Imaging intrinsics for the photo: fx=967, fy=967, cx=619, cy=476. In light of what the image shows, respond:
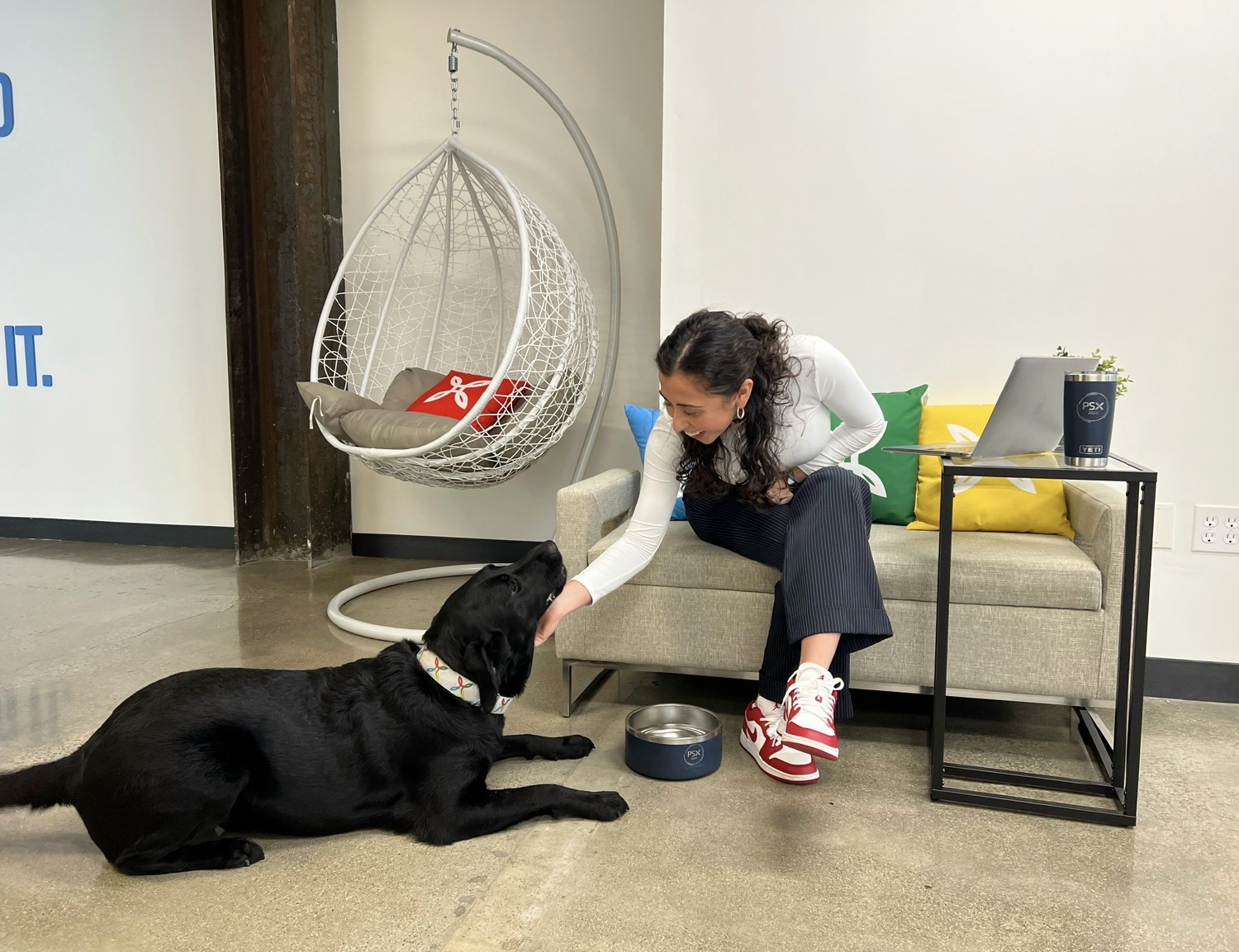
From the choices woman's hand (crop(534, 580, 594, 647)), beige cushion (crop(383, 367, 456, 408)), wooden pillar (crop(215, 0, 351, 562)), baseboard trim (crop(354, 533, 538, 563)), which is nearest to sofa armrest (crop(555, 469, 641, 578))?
woman's hand (crop(534, 580, 594, 647))

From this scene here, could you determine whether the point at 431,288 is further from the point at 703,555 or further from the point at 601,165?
the point at 703,555

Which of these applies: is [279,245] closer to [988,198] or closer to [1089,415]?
[988,198]

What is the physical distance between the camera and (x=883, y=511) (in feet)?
8.06

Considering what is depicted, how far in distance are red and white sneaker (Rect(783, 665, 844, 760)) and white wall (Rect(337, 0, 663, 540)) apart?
2092 mm

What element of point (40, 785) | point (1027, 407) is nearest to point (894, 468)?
point (1027, 407)

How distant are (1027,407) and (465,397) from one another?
1.81 meters

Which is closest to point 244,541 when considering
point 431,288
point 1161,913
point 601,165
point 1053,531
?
point 431,288

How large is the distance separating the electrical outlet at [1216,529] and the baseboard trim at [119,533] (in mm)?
3516

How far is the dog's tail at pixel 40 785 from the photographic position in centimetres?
144

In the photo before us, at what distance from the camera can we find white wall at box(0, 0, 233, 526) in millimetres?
3998

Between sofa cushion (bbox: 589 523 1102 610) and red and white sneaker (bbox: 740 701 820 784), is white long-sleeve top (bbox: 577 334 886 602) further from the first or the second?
red and white sneaker (bbox: 740 701 820 784)

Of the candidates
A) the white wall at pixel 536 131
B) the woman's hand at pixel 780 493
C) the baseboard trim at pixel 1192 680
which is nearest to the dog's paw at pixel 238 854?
the woman's hand at pixel 780 493

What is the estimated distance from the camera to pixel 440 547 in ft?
12.9

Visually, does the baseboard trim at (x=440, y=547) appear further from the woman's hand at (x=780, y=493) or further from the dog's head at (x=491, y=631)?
the dog's head at (x=491, y=631)
